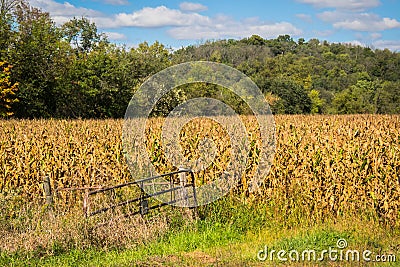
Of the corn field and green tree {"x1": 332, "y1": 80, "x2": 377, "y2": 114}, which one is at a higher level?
green tree {"x1": 332, "y1": 80, "x2": 377, "y2": 114}

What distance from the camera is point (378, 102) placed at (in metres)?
56.0

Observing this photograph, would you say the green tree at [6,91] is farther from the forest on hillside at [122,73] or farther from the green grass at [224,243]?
the green grass at [224,243]

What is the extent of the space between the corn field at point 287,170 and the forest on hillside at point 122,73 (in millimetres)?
18350

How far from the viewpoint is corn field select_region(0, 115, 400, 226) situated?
814 centimetres

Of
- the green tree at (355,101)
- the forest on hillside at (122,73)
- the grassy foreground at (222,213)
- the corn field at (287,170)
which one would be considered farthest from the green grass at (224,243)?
the green tree at (355,101)

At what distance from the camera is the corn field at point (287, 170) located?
8.14 meters

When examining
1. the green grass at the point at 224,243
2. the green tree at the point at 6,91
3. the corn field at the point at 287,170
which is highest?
the green tree at the point at 6,91

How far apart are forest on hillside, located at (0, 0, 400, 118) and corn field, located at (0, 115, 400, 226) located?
60.2ft

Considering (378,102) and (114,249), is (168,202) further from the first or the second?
(378,102)

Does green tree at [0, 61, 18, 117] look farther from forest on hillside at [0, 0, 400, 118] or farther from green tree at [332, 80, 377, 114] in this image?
green tree at [332, 80, 377, 114]

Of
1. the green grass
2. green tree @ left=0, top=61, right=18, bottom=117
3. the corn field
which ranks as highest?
green tree @ left=0, top=61, right=18, bottom=117

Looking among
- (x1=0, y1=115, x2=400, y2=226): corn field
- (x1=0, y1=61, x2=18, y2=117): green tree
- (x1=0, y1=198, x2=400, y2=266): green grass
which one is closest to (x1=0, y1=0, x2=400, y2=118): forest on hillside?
(x1=0, y1=61, x2=18, y2=117): green tree

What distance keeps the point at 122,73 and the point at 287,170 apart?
27248 millimetres

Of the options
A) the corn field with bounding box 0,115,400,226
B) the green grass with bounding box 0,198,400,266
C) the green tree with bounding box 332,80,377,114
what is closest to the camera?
the green grass with bounding box 0,198,400,266
